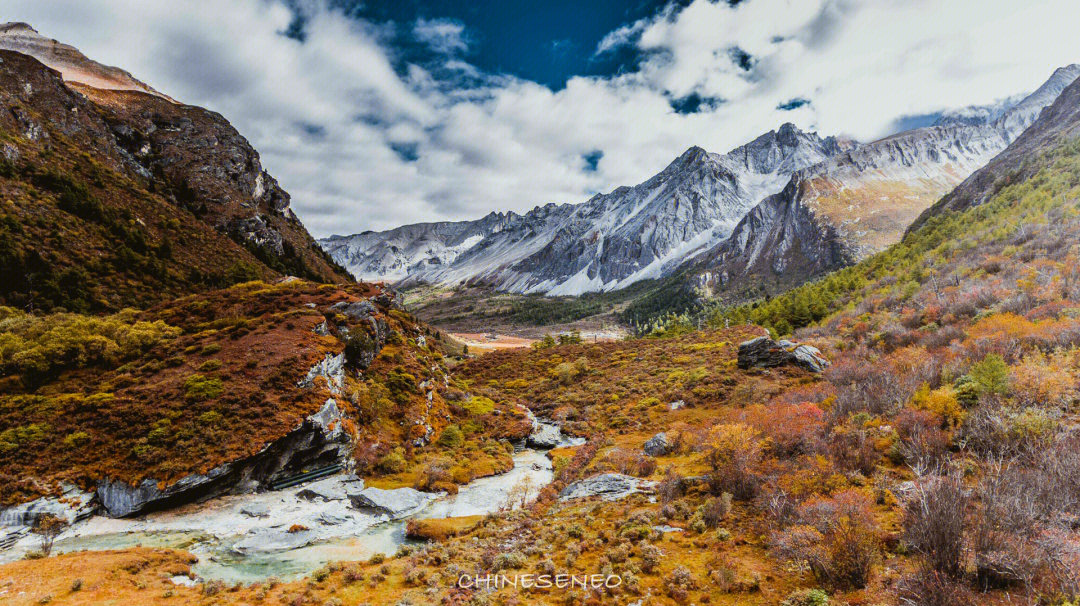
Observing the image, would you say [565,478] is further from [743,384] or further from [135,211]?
[135,211]

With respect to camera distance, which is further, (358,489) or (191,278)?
(191,278)

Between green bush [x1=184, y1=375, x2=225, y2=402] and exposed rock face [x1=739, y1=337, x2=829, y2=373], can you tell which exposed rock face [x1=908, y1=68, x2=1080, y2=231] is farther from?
green bush [x1=184, y1=375, x2=225, y2=402]

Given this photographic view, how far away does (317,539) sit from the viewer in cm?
1594

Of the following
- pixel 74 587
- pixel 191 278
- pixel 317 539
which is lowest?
pixel 317 539

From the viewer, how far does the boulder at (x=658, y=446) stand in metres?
24.1

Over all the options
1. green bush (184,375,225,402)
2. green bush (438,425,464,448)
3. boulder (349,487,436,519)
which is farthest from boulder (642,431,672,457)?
green bush (184,375,225,402)

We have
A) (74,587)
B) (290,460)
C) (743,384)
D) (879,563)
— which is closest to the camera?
(879,563)

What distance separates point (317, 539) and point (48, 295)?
37690 millimetres

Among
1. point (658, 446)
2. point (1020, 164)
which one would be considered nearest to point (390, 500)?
point (658, 446)

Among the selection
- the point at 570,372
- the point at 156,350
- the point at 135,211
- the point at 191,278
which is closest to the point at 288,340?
the point at 156,350

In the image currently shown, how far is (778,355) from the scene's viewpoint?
1421 inches

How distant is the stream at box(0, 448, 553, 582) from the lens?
13703 mm

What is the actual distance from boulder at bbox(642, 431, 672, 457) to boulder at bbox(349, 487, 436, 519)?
12.4 meters

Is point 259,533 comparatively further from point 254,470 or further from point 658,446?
point 658,446
